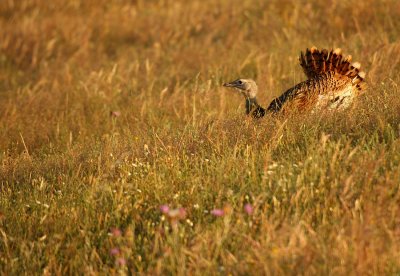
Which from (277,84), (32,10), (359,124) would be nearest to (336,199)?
(359,124)

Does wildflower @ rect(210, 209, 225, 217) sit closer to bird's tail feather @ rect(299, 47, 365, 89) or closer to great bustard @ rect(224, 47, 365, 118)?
great bustard @ rect(224, 47, 365, 118)

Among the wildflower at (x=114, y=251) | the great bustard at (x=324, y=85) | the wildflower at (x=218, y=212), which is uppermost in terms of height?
the great bustard at (x=324, y=85)

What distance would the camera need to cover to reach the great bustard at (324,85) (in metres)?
5.74

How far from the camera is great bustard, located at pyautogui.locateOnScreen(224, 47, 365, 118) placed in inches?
226

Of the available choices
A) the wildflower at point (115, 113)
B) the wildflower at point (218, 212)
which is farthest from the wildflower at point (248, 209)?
the wildflower at point (115, 113)

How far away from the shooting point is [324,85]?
5.94 m

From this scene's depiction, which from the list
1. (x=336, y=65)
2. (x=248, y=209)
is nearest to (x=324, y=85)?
(x=336, y=65)

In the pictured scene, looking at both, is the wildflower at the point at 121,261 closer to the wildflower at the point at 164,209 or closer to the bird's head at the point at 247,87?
the wildflower at the point at 164,209

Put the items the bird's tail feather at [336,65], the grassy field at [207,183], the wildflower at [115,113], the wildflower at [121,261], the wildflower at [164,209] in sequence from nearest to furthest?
the grassy field at [207,183]
the wildflower at [121,261]
the wildflower at [164,209]
the bird's tail feather at [336,65]
the wildflower at [115,113]

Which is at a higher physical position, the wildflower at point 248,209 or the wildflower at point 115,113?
the wildflower at point 248,209

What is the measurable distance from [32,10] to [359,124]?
27.0 feet

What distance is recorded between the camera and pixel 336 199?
3.91m

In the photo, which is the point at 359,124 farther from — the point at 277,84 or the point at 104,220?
the point at 277,84

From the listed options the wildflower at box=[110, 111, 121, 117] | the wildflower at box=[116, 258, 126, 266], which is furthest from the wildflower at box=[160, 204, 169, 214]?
the wildflower at box=[110, 111, 121, 117]
